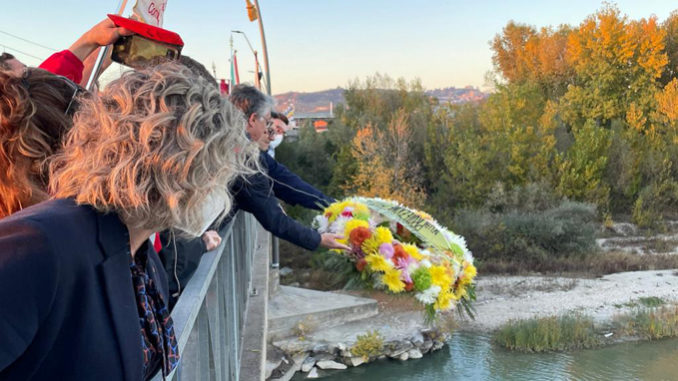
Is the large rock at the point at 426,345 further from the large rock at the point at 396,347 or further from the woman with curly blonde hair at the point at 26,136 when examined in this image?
the woman with curly blonde hair at the point at 26,136

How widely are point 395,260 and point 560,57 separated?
3432 centimetres

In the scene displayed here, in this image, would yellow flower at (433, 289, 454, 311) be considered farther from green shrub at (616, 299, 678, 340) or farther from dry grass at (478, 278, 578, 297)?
dry grass at (478, 278, 578, 297)

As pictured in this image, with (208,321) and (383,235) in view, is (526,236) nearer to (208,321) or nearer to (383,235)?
(383,235)

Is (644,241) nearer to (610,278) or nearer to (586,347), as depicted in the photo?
(610,278)

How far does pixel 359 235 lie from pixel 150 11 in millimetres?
2460

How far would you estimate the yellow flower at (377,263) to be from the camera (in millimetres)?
4359

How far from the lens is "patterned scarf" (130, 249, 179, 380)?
1260 mm

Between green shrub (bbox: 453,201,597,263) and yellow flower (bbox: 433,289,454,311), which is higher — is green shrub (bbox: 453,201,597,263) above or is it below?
below

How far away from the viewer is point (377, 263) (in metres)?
4.40

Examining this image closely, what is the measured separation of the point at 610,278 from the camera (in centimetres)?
1416

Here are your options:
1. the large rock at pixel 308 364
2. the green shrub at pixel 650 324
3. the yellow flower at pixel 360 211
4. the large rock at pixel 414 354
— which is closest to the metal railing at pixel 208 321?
the yellow flower at pixel 360 211

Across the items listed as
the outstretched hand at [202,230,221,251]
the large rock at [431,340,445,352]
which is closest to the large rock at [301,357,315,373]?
the large rock at [431,340,445,352]

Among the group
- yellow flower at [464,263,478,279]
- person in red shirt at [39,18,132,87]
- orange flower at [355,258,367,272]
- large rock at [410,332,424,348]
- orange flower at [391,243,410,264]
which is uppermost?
person in red shirt at [39,18,132,87]

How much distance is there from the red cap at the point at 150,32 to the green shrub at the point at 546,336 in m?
7.97
